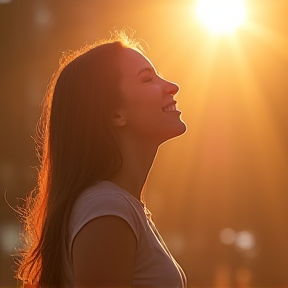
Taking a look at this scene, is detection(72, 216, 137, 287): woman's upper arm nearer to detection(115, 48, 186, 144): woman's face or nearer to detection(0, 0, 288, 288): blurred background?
detection(115, 48, 186, 144): woman's face

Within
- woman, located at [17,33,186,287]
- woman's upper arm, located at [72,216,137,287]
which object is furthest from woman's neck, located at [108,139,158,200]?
woman's upper arm, located at [72,216,137,287]

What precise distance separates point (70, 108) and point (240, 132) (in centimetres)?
3444

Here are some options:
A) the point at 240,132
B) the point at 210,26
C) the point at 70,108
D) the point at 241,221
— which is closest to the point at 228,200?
the point at 241,221

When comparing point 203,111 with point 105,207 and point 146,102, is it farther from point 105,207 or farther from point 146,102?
point 105,207

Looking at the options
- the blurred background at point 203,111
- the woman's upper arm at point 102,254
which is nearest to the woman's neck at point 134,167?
the woman's upper arm at point 102,254

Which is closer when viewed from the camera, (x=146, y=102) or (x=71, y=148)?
(x=71, y=148)

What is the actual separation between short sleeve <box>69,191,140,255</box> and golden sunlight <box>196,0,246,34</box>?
31198 mm

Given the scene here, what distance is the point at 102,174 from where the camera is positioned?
2477 mm

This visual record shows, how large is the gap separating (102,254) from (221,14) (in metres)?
32.5

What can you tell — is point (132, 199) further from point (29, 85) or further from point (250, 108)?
point (250, 108)

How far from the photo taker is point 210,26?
1394 inches

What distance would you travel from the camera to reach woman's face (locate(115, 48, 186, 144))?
2588 mm

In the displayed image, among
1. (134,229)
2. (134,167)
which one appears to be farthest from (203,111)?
(134,229)

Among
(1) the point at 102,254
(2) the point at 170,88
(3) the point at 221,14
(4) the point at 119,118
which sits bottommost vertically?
(1) the point at 102,254
